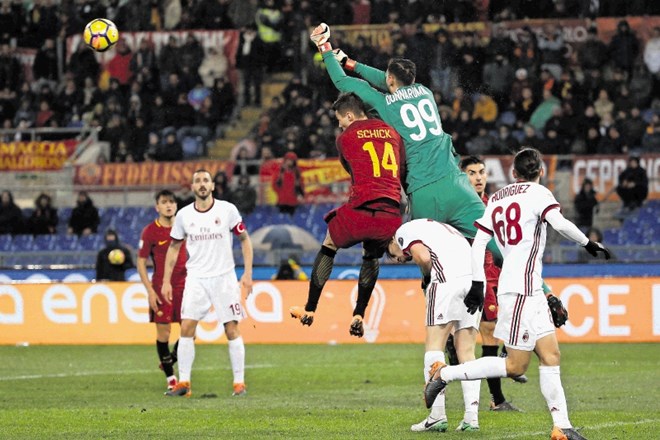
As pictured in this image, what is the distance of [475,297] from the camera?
28.0ft

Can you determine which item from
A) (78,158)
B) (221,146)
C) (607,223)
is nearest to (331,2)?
(221,146)

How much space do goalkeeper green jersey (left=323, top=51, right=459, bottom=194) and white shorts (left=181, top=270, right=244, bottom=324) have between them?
374 cm

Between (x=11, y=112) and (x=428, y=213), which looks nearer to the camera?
(x=428, y=213)

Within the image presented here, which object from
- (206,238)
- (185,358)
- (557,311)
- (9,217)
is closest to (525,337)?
(557,311)

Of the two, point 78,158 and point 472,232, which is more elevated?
point 78,158

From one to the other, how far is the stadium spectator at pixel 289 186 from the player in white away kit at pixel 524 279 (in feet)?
51.8

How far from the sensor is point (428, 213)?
9680 millimetres

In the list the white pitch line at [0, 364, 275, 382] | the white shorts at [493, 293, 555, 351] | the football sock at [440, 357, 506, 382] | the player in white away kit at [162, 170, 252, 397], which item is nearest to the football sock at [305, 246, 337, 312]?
the football sock at [440, 357, 506, 382]

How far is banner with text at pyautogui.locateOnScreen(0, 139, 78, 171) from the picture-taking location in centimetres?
2672

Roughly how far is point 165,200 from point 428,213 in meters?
5.25

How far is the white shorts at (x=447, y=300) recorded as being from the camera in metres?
9.42

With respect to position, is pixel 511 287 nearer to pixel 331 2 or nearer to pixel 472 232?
pixel 472 232

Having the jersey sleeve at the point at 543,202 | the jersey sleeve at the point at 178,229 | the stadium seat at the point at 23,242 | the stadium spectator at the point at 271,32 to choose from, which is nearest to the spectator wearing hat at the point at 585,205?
the stadium spectator at the point at 271,32

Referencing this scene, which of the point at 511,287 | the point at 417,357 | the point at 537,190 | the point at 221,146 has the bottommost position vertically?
the point at 417,357
